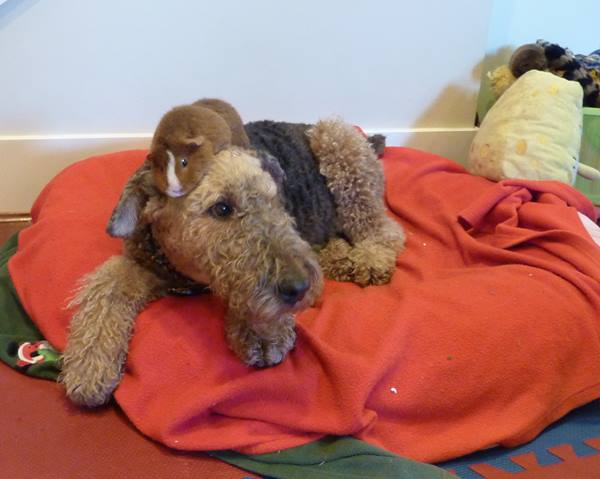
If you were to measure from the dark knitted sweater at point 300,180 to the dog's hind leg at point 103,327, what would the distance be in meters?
0.50

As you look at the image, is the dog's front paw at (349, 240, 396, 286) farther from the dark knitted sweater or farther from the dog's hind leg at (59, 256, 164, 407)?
the dog's hind leg at (59, 256, 164, 407)

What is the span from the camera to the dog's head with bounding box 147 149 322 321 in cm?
105

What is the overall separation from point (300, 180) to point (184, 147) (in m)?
0.61

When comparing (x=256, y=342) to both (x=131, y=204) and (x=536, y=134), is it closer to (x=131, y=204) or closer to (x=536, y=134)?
(x=131, y=204)

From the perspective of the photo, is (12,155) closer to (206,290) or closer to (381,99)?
(206,290)

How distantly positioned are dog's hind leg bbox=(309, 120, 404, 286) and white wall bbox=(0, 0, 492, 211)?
57 cm

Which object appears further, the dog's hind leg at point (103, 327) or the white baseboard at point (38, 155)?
the white baseboard at point (38, 155)

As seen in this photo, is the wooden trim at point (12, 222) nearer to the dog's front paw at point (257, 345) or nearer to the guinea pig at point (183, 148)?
the guinea pig at point (183, 148)

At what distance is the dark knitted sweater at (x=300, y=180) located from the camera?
5.43 ft

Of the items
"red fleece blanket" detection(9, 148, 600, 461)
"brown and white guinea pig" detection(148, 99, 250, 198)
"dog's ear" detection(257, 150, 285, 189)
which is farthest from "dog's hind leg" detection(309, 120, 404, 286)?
"brown and white guinea pig" detection(148, 99, 250, 198)

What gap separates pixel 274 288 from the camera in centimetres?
104

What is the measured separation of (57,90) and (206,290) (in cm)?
127

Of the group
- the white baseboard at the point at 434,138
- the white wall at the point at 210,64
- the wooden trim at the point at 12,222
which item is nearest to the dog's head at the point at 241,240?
the white wall at the point at 210,64

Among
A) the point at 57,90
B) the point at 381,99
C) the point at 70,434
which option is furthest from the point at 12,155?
the point at 381,99
